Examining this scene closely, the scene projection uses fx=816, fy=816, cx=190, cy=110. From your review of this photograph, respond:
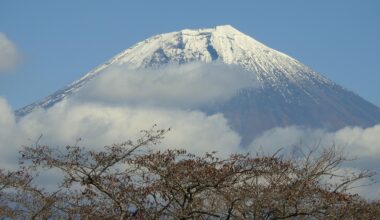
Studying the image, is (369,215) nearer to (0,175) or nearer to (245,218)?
(245,218)

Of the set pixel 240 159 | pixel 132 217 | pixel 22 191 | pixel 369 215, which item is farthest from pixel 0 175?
pixel 369 215

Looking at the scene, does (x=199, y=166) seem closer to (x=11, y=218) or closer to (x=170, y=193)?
(x=170, y=193)

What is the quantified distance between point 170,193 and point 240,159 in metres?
1.69

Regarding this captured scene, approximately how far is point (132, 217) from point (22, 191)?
4.40m

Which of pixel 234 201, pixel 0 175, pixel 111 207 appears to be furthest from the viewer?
pixel 0 175

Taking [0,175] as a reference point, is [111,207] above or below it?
below

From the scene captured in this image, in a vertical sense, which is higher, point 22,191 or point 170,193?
point 22,191

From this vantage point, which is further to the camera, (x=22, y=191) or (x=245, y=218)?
(x=22, y=191)

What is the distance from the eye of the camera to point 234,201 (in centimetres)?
1684

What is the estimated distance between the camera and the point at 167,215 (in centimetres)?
1734

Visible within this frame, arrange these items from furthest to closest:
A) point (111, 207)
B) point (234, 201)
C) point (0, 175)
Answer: point (0, 175) → point (111, 207) → point (234, 201)

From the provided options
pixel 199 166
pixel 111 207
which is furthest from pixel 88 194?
pixel 199 166

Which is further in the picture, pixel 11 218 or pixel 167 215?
pixel 11 218

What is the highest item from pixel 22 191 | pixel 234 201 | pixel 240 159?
pixel 22 191
